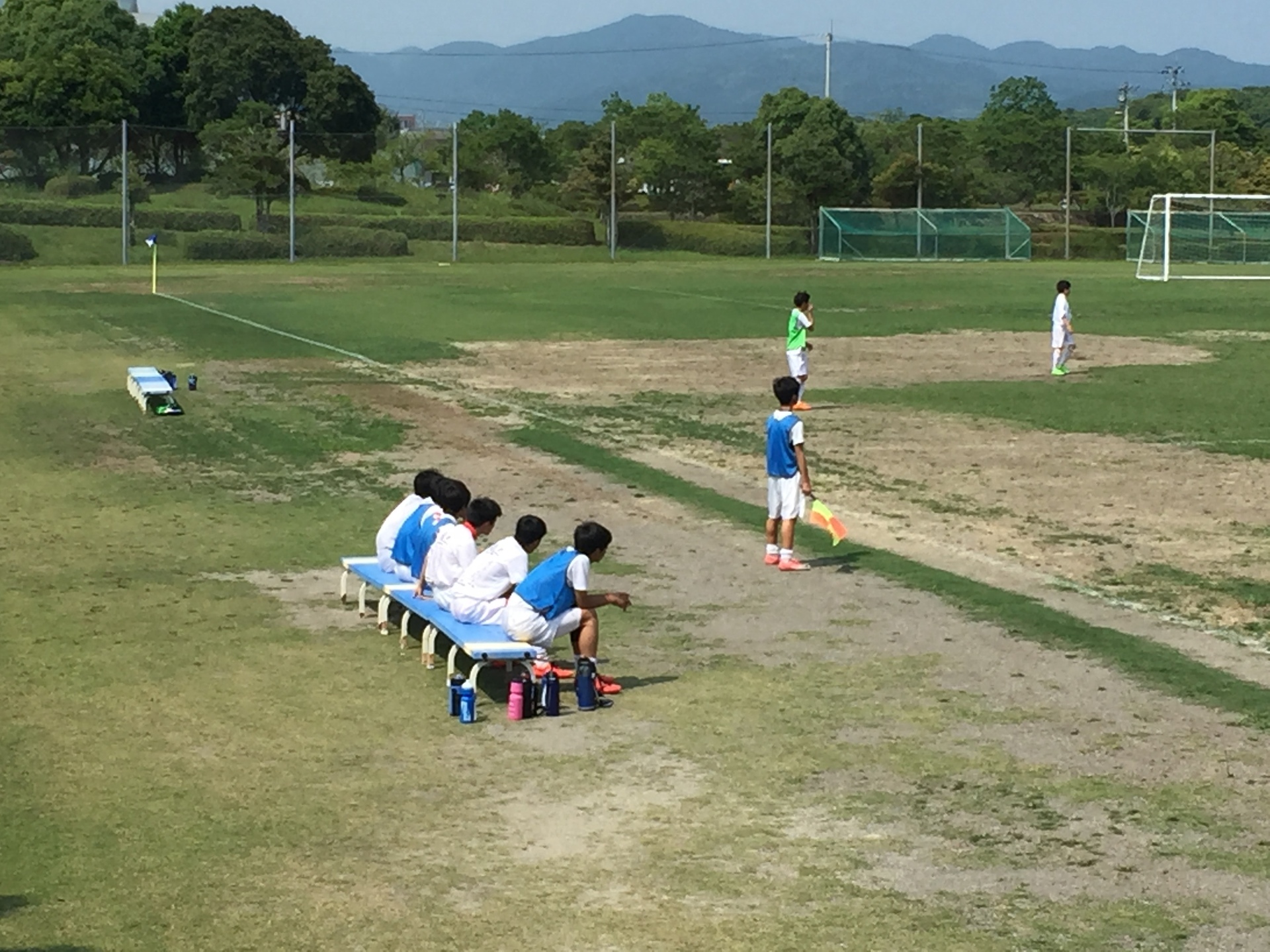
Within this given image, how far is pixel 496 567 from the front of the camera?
37.7 ft

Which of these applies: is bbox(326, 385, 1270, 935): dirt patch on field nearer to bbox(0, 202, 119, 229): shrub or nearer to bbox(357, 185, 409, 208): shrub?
bbox(0, 202, 119, 229): shrub

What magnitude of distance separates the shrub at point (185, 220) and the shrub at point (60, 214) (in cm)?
103

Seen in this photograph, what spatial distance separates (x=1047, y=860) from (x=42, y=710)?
579 centimetres

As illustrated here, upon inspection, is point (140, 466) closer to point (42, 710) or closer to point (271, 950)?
point (42, 710)

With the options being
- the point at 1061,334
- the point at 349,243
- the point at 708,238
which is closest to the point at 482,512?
the point at 1061,334

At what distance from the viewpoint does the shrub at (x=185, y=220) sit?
66.2 m

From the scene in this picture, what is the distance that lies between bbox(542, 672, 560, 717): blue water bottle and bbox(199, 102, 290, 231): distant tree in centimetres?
5990

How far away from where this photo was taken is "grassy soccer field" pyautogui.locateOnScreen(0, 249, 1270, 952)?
25.8 feet

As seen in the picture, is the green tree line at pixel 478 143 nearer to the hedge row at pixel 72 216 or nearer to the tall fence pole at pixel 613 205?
the tall fence pole at pixel 613 205

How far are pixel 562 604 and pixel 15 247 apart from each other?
5648 cm

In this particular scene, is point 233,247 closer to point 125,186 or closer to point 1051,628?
point 125,186

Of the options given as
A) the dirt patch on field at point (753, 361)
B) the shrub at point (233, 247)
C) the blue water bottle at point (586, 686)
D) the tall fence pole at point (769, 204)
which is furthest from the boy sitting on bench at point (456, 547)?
the tall fence pole at point (769, 204)

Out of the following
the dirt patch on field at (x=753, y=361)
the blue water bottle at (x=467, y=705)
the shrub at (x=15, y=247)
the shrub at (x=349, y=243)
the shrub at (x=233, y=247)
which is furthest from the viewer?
the shrub at (x=349, y=243)

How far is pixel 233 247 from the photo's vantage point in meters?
66.9
